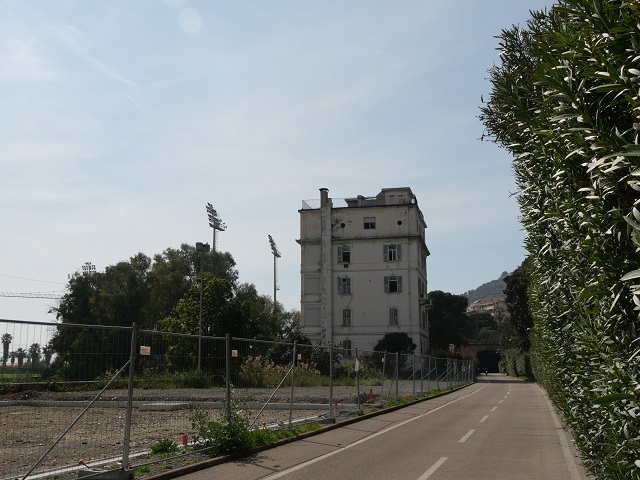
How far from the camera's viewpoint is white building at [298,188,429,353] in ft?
201

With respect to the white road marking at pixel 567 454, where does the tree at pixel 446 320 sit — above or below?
above

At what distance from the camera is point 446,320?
298 ft

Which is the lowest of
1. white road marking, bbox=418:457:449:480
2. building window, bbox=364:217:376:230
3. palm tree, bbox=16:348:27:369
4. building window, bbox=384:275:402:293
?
white road marking, bbox=418:457:449:480

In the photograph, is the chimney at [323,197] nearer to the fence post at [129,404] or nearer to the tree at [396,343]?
the tree at [396,343]

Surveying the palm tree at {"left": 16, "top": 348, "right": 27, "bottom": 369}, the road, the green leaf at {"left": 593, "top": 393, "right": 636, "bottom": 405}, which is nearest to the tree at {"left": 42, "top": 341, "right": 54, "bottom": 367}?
the palm tree at {"left": 16, "top": 348, "right": 27, "bottom": 369}

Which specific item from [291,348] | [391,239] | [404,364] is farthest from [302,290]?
[291,348]

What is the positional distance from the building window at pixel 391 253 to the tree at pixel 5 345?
55.7m

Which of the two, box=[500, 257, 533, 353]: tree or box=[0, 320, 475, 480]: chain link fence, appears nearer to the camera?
box=[0, 320, 475, 480]: chain link fence

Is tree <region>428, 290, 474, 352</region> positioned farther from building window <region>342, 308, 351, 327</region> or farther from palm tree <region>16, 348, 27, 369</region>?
palm tree <region>16, 348, 27, 369</region>

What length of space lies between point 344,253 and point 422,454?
51518 mm

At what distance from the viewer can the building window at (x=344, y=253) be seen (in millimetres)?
62969

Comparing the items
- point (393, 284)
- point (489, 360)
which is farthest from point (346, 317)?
point (489, 360)

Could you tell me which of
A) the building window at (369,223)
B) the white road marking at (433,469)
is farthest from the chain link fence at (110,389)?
the building window at (369,223)

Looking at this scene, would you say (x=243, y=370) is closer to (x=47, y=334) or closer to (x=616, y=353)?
(x=47, y=334)
